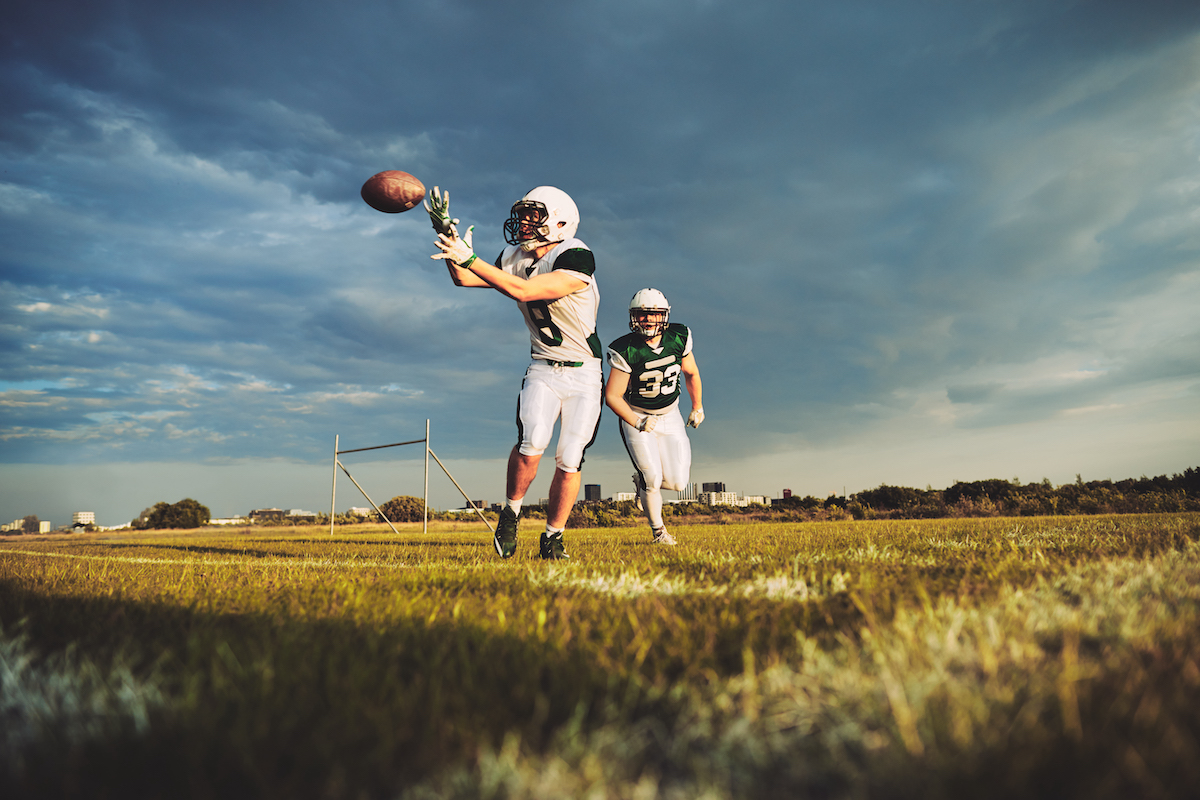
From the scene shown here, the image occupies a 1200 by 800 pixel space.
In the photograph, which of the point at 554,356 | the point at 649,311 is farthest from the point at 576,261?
the point at 649,311

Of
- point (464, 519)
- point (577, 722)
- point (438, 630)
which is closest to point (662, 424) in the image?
point (438, 630)

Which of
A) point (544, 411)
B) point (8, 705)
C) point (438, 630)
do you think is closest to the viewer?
point (8, 705)

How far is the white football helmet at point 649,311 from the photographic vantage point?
6.74 metres

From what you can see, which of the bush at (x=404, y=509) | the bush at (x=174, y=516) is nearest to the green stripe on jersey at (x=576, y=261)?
the bush at (x=404, y=509)

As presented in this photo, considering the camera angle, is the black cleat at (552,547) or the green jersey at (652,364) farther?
the green jersey at (652,364)

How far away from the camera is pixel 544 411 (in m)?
4.88

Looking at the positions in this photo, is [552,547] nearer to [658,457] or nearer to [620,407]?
[620,407]

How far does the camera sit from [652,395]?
7047mm

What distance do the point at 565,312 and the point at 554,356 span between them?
0.37 metres

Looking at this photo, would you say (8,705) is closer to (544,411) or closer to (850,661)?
(850,661)

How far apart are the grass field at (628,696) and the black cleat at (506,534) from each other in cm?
234

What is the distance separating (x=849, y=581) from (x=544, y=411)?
284cm

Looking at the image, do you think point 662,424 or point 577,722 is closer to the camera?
point 577,722

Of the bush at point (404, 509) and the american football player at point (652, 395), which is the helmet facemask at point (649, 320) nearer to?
the american football player at point (652, 395)
